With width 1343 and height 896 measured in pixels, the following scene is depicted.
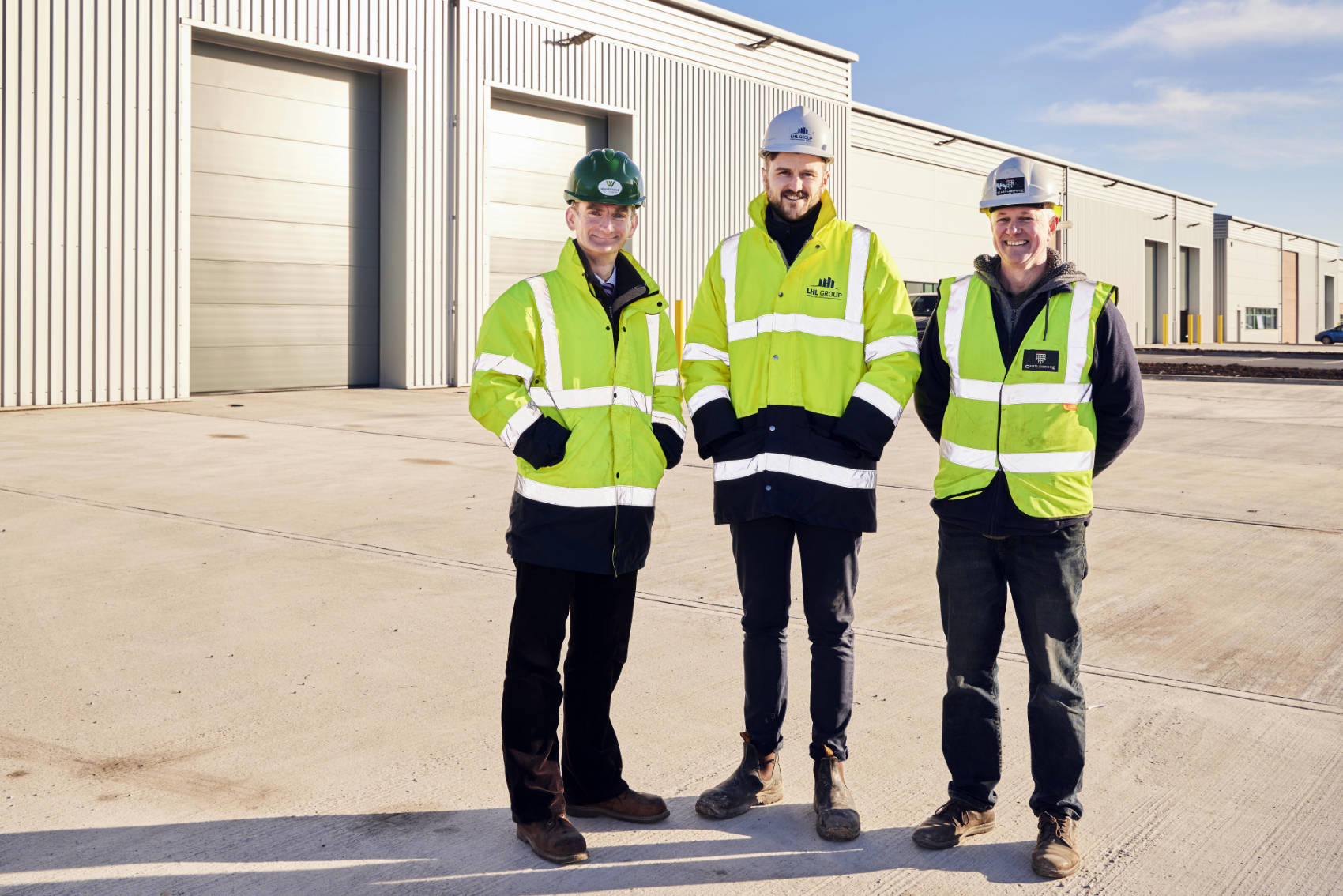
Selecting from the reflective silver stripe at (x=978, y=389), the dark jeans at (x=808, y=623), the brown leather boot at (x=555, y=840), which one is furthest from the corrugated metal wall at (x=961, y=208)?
the brown leather boot at (x=555, y=840)

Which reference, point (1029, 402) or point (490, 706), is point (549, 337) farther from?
point (490, 706)

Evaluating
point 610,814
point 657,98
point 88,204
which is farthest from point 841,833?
point 657,98

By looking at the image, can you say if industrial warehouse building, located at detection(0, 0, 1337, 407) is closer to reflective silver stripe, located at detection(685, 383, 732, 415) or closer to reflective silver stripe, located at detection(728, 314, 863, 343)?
reflective silver stripe, located at detection(685, 383, 732, 415)

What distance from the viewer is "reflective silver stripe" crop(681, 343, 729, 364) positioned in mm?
4008

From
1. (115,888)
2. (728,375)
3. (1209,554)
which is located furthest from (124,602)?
(1209,554)

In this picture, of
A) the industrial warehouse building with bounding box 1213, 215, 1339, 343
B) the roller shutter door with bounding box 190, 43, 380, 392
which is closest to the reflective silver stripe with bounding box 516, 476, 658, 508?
the roller shutter door with bounding box 190, 43, 380, 392

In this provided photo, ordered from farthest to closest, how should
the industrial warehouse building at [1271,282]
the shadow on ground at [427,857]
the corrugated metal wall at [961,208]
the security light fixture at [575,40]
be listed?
the industrial warehouse building at [1271,282], the corrugated metal wall at [961,208], the security light fixture at [575,40], the shadow on ground at [427,857]

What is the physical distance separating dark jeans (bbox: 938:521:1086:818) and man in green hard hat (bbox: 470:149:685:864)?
91cm

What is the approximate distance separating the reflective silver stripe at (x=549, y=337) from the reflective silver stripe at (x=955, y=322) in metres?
1.15

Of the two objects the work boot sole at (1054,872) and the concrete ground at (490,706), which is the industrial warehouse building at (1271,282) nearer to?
the concrete ground at (490,706)

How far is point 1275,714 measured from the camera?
459cm

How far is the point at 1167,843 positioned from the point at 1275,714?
1346mm

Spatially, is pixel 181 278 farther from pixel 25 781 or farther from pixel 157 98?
pixel 25 781

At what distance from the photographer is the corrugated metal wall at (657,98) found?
69.2 ft
